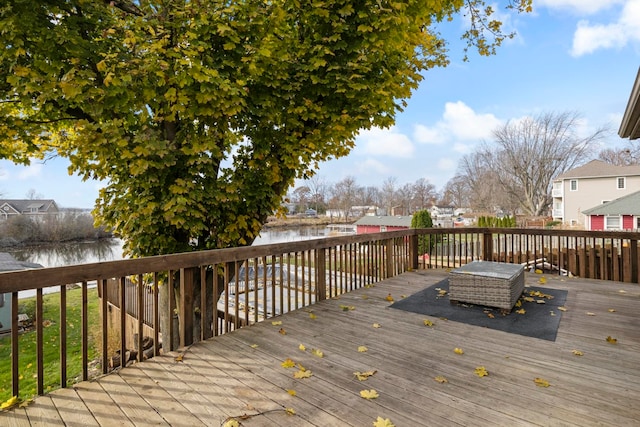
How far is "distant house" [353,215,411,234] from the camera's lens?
1992 cm

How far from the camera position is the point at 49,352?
8477mm

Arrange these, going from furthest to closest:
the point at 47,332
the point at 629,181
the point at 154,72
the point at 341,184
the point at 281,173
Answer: the point at 341,184 → the point at 629,181 → the point at 47,332 → the point at 281,173 → the point at 154,72

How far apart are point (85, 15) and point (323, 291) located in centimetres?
401

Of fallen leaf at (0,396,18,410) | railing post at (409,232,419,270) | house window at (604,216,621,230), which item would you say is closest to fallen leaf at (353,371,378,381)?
fallen leaf at (0,396,18,410)

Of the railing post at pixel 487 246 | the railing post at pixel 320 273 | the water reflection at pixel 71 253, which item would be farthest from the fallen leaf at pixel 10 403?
the water reflection at pixel 71 253

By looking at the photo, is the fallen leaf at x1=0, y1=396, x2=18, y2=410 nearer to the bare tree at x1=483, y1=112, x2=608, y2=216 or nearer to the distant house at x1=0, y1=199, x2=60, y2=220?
the distant house at x1=0, y1=199, x2=60, y2=220

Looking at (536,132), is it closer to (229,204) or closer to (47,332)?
(229,204)

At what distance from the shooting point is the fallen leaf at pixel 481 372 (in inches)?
90.8

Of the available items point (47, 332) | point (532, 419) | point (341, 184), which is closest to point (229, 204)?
point (532, 419)

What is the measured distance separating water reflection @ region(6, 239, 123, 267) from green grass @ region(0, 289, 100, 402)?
3502mm

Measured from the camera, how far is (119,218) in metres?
4.07

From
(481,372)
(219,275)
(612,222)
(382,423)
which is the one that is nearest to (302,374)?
(382,423)

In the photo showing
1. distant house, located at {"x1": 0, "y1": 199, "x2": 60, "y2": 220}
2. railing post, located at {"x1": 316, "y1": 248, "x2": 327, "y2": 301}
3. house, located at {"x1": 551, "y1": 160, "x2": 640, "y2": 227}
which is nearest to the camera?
railing post, located at {"x1": 316, "y1": 248, "x2": 327, "y2": 301}

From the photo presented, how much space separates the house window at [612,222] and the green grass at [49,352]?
23338 millimetres
